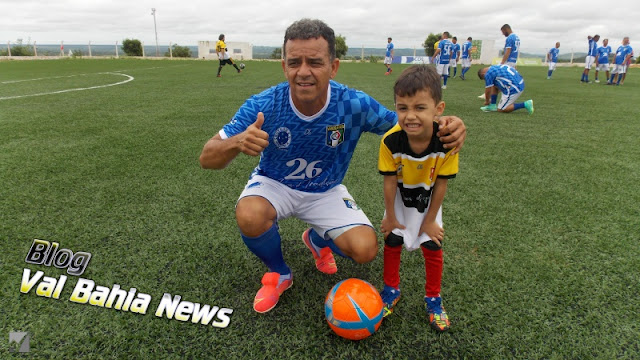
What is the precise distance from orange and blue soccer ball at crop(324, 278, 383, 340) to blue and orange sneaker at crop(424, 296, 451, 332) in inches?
12.6

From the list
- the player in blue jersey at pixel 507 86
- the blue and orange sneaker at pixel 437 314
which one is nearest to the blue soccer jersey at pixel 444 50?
the player in blue jersey at pixel 507 86

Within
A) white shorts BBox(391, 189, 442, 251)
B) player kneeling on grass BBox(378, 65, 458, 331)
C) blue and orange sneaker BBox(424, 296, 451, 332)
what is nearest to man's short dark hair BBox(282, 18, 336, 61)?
player kneeling on grass BBox(378, 65, 458, 331)

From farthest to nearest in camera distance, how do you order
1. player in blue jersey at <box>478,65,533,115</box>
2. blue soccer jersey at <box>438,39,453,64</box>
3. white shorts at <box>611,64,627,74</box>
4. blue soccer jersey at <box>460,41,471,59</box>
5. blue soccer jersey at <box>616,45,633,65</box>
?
1. blue soccer jersey at <box>460,41,471,59</box>
2. white shorts at <box>611,64,627,74</box>
3. blue soccer jersey at <box>616,45,633,65</box>
4. blue soccer jersey at <box>438,39,453,64</box>
5. player in blue jersey at <box>478,65,533,115</box>

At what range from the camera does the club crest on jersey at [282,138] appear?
2338 mm

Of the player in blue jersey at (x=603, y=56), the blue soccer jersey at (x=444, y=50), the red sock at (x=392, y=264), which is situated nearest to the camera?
the red sock at (x=392, y=264)

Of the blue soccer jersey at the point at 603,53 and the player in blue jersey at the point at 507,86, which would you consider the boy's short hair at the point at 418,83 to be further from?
the blue soccer jersey at the point at 603,53

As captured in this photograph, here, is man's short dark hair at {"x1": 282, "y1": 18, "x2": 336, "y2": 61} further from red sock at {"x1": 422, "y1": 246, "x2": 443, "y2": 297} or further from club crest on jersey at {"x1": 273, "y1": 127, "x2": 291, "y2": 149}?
red sock at {"x1": 422, "y1": 246, "x2": 443, "y2": 297}

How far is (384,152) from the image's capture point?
6.77 feet

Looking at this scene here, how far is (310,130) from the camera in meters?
2.33

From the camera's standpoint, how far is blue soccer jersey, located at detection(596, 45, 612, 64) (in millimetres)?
16487

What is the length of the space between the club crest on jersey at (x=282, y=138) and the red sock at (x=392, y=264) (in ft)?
2.92

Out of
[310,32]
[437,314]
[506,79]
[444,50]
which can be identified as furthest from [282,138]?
[444,50]

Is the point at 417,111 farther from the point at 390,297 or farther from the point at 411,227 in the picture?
the point at 390,297

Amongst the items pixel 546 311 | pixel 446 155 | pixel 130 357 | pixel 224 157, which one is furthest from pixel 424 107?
pixel 130 357
